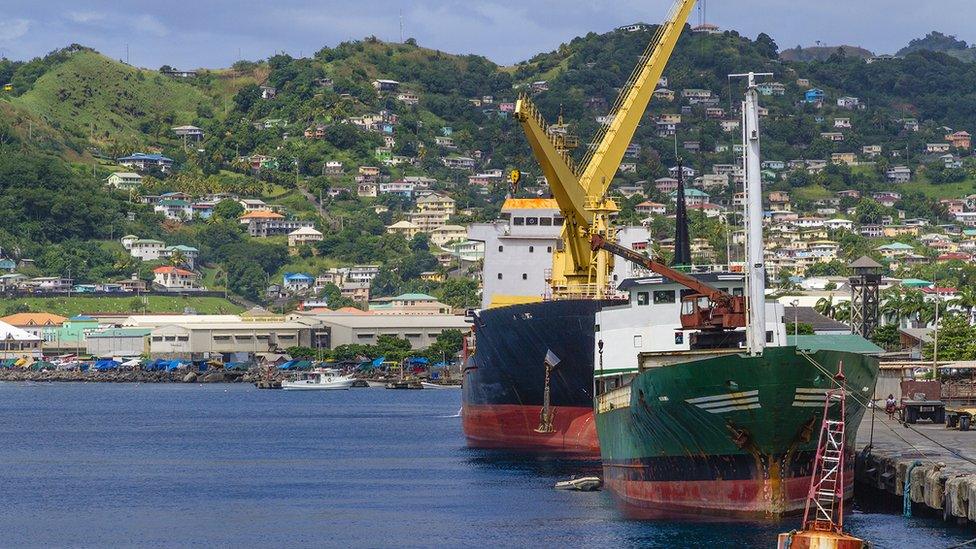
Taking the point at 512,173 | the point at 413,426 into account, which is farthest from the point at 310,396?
the point at 512,173

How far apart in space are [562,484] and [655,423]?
12337 mm

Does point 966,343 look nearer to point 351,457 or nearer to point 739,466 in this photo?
point 351,457

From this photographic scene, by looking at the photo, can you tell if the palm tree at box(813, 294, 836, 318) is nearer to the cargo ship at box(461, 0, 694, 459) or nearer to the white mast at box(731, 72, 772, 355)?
the cargo ship at box(461, 0, 694, 459)

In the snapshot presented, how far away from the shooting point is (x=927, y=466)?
56531 mm

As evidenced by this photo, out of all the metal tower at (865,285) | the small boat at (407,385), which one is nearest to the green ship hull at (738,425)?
the metal tower at (865,285)

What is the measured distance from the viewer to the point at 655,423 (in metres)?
55.9

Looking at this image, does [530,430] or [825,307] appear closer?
[530,430]

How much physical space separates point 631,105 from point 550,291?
10324mm

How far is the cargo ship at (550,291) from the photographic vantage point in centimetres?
7994

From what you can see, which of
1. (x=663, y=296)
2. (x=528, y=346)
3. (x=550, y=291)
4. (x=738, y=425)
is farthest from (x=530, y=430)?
(x=738, y=425)

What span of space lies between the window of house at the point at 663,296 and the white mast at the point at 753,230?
32.9ft

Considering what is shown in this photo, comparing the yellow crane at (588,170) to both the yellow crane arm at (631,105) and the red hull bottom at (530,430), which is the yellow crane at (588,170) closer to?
the yellow crane arm at (631,105)

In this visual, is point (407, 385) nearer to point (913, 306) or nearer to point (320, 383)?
point (320, 383)

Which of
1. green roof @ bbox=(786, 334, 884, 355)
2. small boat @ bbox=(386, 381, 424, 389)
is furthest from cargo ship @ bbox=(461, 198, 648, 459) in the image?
small boat @ bbox=(386, 381, 424, 389)
